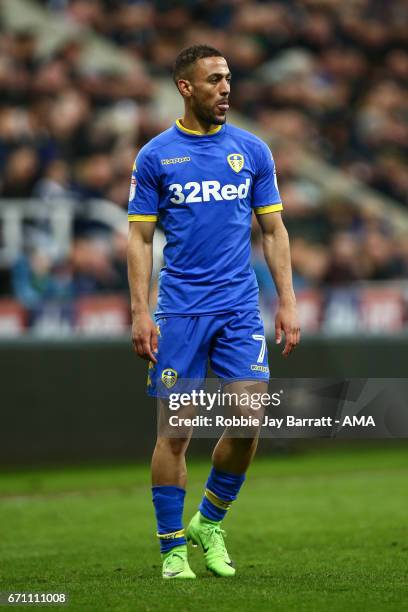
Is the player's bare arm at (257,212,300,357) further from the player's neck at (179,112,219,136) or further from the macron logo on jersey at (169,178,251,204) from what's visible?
the player's neck at (179,112,219,136)

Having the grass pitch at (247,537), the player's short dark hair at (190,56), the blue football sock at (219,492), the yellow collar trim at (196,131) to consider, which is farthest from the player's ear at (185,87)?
the grass pitch at (247,537)

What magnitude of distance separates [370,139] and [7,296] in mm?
8155

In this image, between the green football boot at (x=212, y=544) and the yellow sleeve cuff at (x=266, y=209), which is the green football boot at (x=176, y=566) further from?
the yellow sleeve cuff at (x=266, y=209)

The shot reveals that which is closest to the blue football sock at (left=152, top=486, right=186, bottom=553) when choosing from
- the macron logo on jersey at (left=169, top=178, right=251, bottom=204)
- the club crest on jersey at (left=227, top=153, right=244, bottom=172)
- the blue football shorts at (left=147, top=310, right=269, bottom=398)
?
the blue football shorts at (left=147, top=310, right=269, bottom=398)

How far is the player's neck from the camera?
20.2 ft

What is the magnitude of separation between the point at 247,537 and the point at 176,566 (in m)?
2.05

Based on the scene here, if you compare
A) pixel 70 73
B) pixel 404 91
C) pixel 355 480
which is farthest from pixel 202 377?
pixel 404 91

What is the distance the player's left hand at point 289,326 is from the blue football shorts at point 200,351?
0.44 ft

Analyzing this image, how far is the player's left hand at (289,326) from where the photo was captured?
606 cm

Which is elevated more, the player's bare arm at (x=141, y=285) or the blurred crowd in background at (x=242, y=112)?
the player's bare arm at (x=141, y=285)

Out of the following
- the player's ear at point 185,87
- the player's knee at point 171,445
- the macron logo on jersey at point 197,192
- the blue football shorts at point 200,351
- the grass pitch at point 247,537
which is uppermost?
the player's ear at point 185,87

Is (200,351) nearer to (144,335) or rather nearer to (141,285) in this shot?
(144,335)

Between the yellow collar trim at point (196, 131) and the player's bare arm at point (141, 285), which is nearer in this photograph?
the player's bare arm at point (141, 285)

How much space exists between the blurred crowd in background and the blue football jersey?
6959 millimetres
